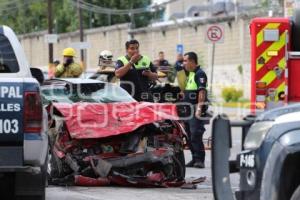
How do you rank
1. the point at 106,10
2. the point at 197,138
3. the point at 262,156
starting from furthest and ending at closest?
the point at 106,10 → the point at 197,138 → the point at 262,156

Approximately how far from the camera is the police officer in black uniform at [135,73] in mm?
12219

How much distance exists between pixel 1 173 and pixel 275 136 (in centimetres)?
279

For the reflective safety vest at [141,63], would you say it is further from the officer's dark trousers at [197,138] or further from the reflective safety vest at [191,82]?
the officer's dark trousers at [197,138]

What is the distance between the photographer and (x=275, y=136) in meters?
5.85

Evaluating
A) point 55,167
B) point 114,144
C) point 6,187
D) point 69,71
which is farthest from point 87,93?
point 69,71

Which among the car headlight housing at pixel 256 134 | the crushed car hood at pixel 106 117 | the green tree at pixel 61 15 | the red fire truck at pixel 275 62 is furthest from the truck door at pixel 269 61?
the green tree at pixel 61 15

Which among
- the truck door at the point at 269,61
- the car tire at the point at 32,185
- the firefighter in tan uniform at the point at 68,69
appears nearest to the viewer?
the car tire at the point at 32,185

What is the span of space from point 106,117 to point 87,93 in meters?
0.87

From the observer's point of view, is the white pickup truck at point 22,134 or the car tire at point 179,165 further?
the car tire at point 179,165

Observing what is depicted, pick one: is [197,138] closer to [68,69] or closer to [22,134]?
[68,69]

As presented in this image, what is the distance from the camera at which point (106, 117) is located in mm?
10312

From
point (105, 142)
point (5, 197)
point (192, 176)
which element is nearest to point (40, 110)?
point (5, 197)

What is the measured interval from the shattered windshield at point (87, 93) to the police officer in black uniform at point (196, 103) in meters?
2.26

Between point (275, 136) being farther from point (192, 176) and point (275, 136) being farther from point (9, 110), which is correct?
point (192, 176)
